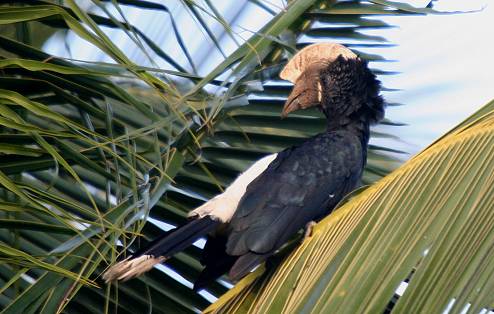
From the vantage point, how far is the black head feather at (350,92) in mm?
4078

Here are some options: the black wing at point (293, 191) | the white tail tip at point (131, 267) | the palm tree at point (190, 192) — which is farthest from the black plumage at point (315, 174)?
the white tail tip at point (131, 267)

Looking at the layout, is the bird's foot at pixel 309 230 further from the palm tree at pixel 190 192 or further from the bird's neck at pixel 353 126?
the bird's neck at pixel 353 126

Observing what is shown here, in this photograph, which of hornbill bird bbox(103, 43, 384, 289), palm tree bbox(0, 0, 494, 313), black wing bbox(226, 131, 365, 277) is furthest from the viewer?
black wing bbox(226, 131, 365, 277)

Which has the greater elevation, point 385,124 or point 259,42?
point 385,124

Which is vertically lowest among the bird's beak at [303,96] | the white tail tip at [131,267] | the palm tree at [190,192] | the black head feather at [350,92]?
the white tail tip at [131,267]

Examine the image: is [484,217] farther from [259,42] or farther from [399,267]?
[259,42]

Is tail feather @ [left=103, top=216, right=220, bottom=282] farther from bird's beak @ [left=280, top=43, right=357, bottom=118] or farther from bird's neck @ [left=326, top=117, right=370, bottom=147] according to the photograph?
bird's neck @ [left=326, top=117, right=370, bottom=147]

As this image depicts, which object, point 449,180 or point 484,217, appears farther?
point 449,180

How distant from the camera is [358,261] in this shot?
211cm

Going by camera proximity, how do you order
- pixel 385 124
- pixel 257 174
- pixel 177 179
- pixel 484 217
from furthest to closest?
pixel 385 124, pixel 257 174, pixel 177 179, pixel 484 217

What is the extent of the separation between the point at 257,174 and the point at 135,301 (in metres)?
0.78

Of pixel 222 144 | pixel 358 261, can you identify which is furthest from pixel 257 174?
pixel 358 261

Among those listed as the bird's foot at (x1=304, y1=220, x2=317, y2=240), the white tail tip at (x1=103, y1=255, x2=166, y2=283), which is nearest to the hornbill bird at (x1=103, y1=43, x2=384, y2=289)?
the white tail tip at (x1=103, y1=255, x2=166, y2=283)

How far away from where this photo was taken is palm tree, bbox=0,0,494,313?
201 centimetres
